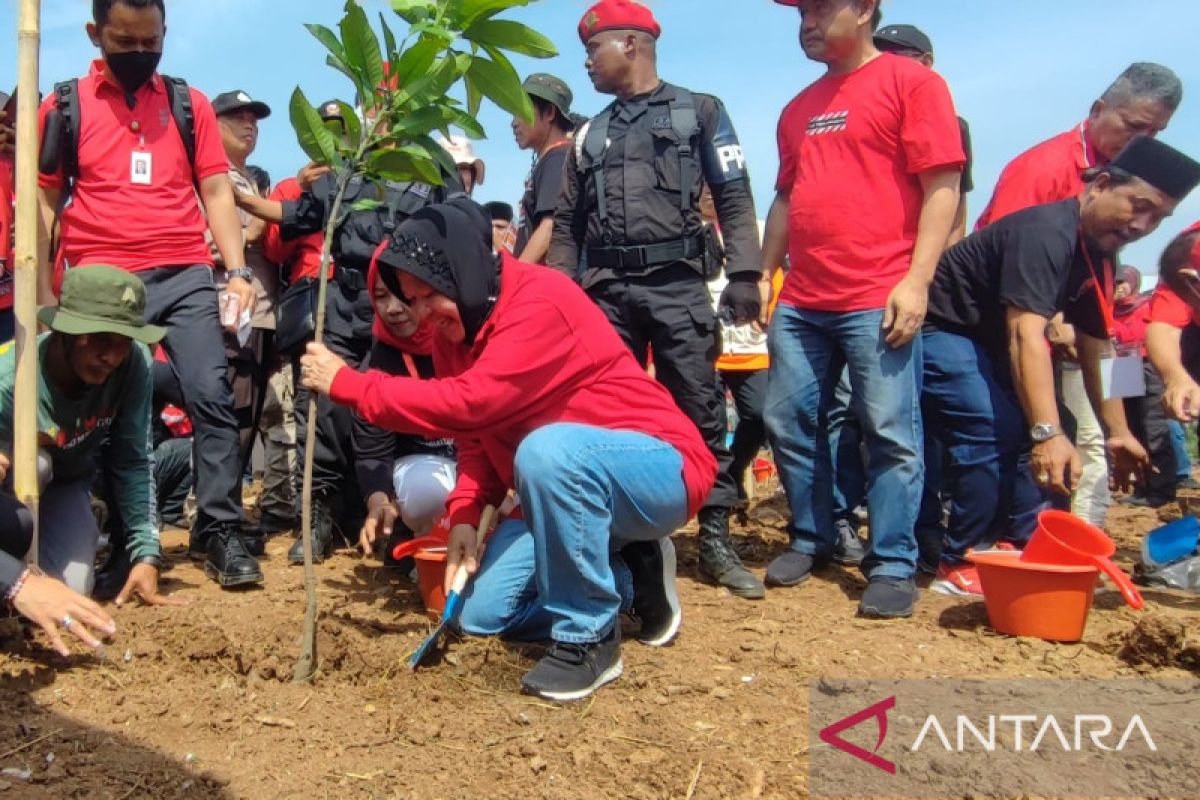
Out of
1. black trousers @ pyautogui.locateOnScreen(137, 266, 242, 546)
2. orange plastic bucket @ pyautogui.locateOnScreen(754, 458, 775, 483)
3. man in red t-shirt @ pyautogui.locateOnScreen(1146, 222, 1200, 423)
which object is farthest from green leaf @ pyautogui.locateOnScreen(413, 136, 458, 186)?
orange plastic bucket @ pyautogui.locateOnScreen(754, 458, 775, 483)

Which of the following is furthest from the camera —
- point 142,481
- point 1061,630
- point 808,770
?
point 142,481

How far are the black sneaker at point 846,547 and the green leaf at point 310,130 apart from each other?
110 inches

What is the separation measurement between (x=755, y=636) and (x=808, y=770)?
3.18 feet

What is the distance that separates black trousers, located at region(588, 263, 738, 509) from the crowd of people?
1 cm

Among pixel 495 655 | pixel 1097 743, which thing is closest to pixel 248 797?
pixel 495 655

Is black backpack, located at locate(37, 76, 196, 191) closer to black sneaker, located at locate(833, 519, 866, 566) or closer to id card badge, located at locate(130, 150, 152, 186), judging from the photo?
id card badge, located at locate(130, 150, 152, 186)

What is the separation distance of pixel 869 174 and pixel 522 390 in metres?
1.74

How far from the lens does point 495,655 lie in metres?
3.03

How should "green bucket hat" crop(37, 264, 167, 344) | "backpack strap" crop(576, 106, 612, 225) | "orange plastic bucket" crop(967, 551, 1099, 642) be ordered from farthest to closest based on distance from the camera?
"backpack strap" crop(576, 106, 612, 225), "orange plastic bucket" crop(967, 551, 1099, 642), "green bucket hat" crop(37, 264, 167, 344)

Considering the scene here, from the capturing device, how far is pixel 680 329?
4074 millimetres

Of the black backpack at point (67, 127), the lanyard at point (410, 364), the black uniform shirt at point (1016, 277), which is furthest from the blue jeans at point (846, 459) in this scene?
the black backpack at point (67, 127)

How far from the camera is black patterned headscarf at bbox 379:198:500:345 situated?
279 centimetres

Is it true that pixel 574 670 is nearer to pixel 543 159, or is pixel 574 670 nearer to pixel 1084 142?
pixel 543 159

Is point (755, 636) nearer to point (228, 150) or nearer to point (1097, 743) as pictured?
point (1097, 743)
